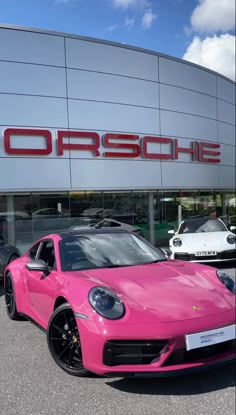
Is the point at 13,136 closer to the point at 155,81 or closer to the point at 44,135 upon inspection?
the point at 44,135

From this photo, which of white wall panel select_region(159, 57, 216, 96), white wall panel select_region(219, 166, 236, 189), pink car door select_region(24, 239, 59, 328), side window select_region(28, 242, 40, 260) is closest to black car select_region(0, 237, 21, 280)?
side window select_region(28, 242, 40, 260)

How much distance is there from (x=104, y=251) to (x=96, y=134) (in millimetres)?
10237

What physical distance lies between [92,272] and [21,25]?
449 inches

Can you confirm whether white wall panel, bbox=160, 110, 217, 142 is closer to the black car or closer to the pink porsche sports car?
the black car

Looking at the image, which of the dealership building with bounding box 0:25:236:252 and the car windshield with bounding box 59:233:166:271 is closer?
the car windshield with bounding box 59:233:166:271

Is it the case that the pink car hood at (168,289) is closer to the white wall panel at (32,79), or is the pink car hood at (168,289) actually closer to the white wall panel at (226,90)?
the white wall panel at (32,79)

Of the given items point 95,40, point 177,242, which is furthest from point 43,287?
point 95,40

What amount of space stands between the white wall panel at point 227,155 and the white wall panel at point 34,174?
8452mm

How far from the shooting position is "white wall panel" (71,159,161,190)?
1402cm

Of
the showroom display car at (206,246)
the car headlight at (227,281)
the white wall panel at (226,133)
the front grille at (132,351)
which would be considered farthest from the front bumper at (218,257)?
the white wall panel at (226,133)

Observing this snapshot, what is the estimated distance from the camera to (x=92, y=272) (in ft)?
13.1

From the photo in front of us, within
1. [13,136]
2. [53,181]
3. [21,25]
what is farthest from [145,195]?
[21,25]

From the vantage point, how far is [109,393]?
3.17 meters

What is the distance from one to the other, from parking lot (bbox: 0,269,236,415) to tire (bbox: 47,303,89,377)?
0.31ft
